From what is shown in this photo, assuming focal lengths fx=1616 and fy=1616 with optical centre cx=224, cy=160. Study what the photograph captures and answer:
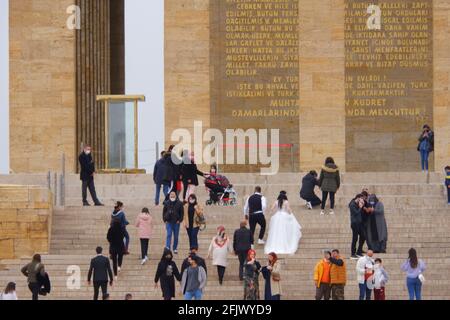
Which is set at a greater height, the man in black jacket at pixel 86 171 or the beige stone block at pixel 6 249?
the man in black jacket at pixel 86 171

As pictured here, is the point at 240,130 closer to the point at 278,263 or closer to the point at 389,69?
the point at 389,69

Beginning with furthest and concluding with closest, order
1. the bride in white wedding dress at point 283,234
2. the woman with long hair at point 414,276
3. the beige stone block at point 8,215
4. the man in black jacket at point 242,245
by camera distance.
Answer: the beige stone block at point 8,215
the bride in white wedding dress at point 283,234
the man in black jacket at point 242,245
the woman with long hair at point 414,276

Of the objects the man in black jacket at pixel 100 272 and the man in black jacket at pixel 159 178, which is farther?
the man in black jacket at pixel 159 178

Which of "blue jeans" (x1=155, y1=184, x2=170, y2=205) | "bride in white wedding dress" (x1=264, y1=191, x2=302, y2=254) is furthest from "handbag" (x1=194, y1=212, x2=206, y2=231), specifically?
"blue jeans" (x1=155, y1=184, x2=170, y2=205)

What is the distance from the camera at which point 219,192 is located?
31312mm

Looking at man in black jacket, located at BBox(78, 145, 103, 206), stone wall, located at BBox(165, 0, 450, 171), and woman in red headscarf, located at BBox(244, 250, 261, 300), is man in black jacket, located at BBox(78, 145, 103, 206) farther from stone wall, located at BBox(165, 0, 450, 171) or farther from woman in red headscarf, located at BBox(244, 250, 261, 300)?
stone wall, located at BBox(165, 0, 450, 171)

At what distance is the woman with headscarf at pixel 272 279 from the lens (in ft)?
81.3

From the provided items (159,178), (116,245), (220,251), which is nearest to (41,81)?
(159,178)

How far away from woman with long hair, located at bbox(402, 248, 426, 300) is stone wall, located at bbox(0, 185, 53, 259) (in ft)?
23.3

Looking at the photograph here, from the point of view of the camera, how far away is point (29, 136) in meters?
39.4

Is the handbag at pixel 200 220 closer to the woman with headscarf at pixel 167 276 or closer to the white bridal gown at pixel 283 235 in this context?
the white bridal gown at pixel 283 235

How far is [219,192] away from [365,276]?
677 centimetres

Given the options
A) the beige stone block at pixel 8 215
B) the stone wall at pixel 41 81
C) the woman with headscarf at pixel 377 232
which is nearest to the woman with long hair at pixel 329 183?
the woman with headscarf at pixel 377 232
